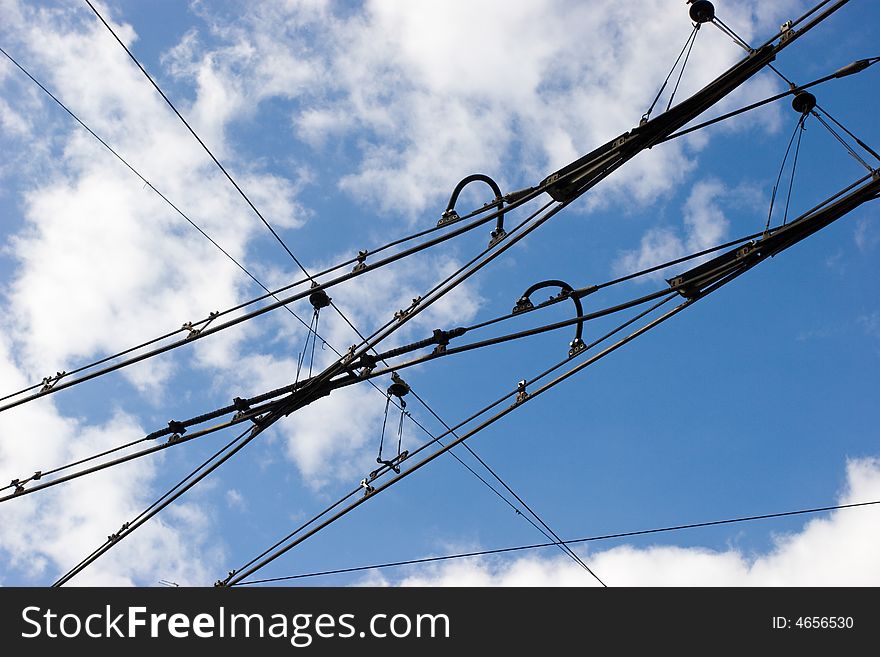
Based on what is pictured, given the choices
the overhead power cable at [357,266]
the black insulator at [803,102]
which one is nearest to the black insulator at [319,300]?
the overhead power cable at [357,266]

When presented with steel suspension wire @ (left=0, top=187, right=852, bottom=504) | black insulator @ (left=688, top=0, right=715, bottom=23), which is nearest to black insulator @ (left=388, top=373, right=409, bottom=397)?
steel suspension wire @ (left=0, top=187, right=852, bottom=504)

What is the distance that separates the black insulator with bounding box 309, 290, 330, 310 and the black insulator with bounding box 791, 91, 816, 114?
206 inches

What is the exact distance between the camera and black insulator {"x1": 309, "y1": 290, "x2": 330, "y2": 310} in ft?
33.8

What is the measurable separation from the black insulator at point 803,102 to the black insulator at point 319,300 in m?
5.22

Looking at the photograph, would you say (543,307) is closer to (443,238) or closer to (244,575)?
(443,238)

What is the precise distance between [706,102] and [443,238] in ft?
9.33

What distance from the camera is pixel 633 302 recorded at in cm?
883

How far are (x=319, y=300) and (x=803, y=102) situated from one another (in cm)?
540

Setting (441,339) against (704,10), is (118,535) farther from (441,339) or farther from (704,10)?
(704,10)

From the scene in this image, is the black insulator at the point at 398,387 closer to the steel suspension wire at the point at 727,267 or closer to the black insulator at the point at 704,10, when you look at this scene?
the steel suspension wire at the point at 727,267

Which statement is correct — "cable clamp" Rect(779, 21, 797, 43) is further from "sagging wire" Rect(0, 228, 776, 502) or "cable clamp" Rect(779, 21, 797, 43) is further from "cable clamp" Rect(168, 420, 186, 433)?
"cable clamp" Rect(168, 420, 186, 433)

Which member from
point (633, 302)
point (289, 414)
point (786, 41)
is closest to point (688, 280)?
point (633, 302)

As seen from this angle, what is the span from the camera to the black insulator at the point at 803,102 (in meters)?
8.90

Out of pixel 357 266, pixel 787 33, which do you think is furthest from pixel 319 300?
pixel 787 33
